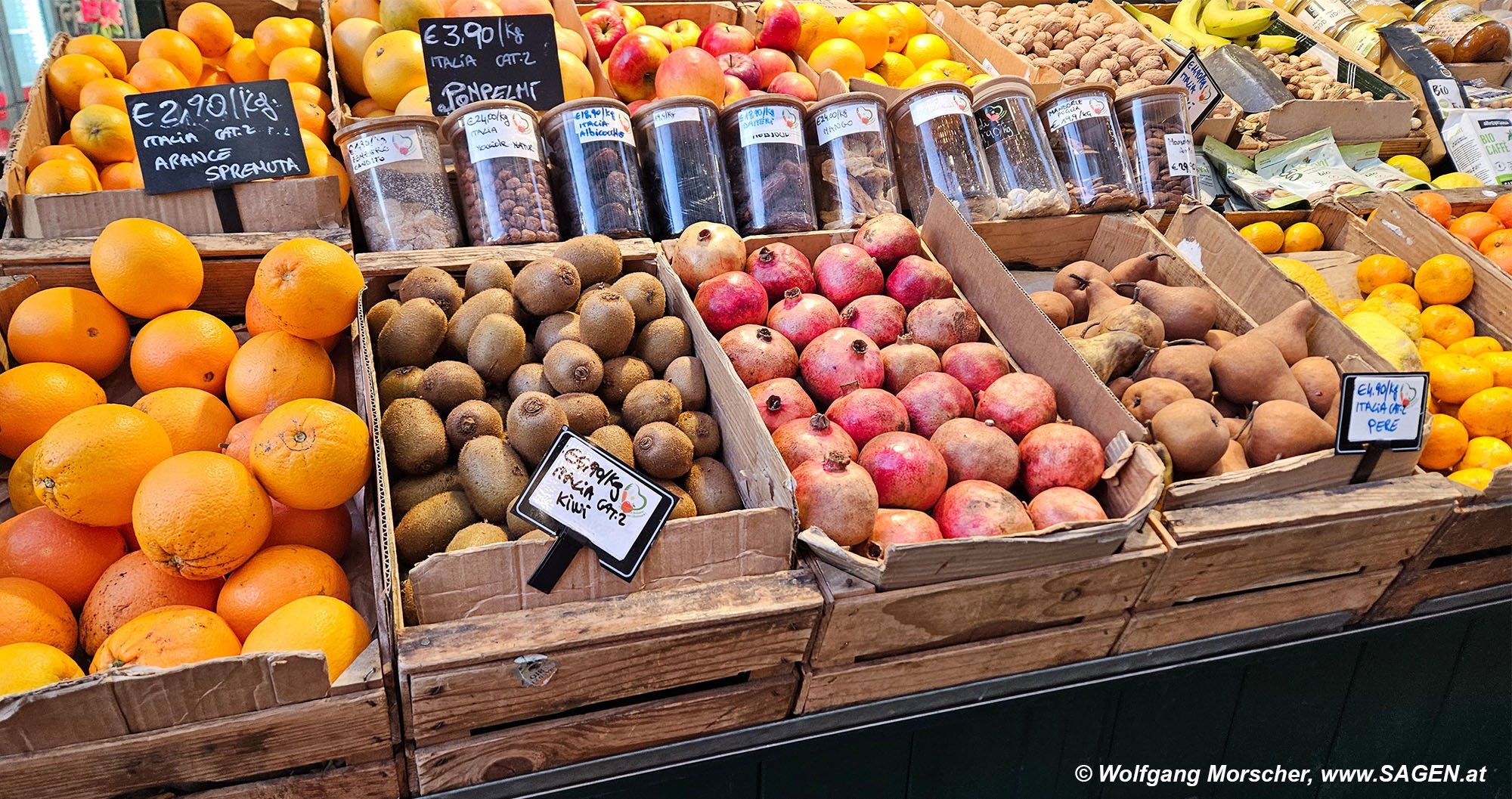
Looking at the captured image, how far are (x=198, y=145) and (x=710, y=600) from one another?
148 cm

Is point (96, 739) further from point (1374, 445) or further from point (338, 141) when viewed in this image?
point (1374, 445)

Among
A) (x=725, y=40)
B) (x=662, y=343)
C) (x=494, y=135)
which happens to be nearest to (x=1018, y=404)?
(x=662, y=343)

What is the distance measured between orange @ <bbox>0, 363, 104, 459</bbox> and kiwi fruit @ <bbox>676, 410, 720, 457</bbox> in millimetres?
1040

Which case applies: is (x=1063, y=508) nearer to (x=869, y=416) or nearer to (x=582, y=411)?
(x=869, y=416)

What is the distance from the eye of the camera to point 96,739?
3.81ft

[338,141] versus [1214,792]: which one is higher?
[338,141]

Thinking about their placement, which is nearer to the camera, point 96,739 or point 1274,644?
point 96,739

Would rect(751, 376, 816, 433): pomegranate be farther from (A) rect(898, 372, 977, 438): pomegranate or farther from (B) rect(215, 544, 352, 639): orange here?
(B) rect(215, 544, 352, 639): orange

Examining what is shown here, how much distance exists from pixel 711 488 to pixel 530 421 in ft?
1.09

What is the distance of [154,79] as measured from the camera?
8.01 ft

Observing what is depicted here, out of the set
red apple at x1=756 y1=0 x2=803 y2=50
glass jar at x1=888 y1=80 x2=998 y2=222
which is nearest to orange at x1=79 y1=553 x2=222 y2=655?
glass jar at x1=888 y1=80 x2=998 y2=222

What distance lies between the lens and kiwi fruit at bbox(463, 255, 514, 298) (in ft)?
6.06

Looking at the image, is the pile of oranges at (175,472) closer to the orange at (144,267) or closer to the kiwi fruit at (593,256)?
the orange at (144,267)

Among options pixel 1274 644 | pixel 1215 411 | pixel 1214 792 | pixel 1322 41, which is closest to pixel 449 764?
pixel 1215 411
